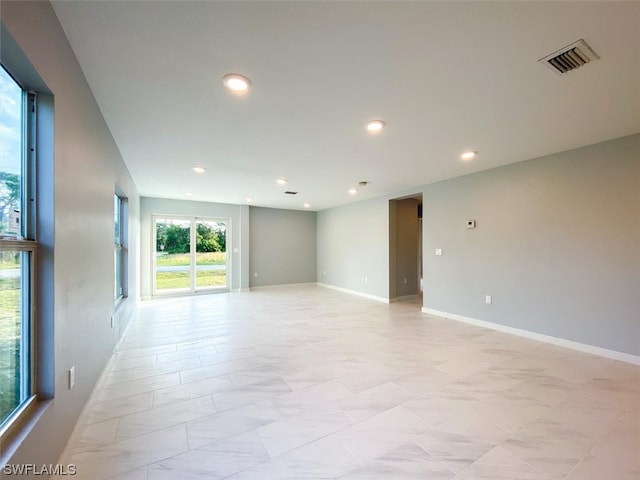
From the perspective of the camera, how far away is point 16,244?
1.28 metres

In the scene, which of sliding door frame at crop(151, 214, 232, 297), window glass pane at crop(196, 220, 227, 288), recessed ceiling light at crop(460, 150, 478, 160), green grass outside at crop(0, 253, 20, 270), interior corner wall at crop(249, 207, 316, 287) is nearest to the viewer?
green grass outside at crop(0, 253, 20, 270)

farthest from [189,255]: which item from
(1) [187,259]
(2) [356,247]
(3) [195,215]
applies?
(2) [356,247]

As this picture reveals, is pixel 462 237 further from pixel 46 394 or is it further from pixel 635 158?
pixel 46 394

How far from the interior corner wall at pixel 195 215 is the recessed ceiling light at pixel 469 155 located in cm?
580

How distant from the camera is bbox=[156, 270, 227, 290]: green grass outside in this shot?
6945mm

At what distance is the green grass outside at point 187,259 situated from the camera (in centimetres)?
696

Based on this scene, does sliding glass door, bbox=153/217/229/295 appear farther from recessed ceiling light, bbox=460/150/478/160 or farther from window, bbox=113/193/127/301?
recessed ceiling light, bbox=460/150/478/160

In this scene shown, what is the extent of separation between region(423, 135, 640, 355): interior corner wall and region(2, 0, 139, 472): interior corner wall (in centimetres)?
498

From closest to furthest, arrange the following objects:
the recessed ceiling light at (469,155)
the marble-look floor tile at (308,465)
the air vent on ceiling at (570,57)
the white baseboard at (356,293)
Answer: the marble-look floor tile at (308,465) < the air vent on ceiling at (570,57) < the recessed ceiling light at (469,155) < the white baseboard at (356,293)

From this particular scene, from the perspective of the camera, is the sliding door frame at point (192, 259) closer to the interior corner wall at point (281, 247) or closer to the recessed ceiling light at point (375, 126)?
the interior corner wall at point (281, 247)

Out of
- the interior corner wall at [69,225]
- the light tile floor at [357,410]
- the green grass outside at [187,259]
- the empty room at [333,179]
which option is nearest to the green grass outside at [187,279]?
the green grass outside at [187,259]

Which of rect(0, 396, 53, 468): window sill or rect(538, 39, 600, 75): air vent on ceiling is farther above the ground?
rect(538, 39, 600, 75): air vent on ceiling

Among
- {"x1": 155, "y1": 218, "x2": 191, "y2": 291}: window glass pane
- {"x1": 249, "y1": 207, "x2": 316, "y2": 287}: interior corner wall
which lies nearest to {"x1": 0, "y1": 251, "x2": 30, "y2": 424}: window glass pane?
{"x1": 155, "y1": 218, "x2": 191, "y2": 291}: window glass pane

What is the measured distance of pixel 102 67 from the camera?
1.86 metres
